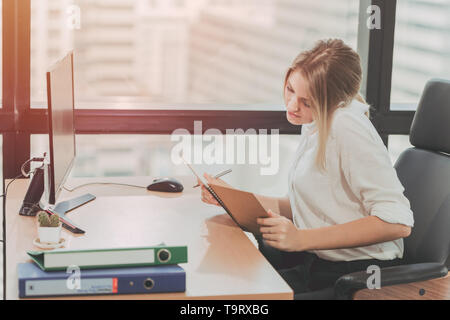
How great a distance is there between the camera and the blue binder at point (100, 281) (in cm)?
125

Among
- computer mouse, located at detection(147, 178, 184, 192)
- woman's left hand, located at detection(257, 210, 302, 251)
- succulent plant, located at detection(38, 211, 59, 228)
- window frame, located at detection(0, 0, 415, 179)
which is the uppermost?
window frame, located at detection(0, 0, 415, 179)

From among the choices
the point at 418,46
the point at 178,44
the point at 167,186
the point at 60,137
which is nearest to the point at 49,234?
the point at 60,137

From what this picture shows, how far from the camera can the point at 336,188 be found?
5.74 feet

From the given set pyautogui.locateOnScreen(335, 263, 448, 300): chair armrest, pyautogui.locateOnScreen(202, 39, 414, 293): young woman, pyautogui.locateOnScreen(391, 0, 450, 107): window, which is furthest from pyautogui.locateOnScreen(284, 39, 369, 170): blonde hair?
pyautogui.locateOnScreen(391, 0, 450, 107): window

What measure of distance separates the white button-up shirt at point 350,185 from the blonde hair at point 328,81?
24 millimetres

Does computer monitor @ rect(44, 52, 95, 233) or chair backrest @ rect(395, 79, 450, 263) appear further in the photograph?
chair backrest @ rect(395, 79, 450, 263)

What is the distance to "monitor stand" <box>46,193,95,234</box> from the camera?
172 cm

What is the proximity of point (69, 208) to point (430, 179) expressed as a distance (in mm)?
1123

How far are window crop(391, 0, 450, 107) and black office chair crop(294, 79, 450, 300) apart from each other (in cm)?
101

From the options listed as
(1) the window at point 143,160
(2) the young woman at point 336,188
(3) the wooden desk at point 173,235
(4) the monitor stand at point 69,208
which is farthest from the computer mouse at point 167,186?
(1) the window at point 143,160

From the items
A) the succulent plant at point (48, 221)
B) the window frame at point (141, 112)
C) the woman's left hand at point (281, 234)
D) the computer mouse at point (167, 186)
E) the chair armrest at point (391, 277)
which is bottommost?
the chair armrest at point (391, 277)

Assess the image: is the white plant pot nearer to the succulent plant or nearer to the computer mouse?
the succulent plant

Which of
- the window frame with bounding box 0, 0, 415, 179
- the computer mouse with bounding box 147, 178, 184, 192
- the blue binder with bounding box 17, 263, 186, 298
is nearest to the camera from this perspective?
the blue binder with bounding box 17, 263, 186, 298

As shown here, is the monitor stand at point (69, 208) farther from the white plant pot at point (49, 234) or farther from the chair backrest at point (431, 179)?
the chair backrest at point (431, 179)
